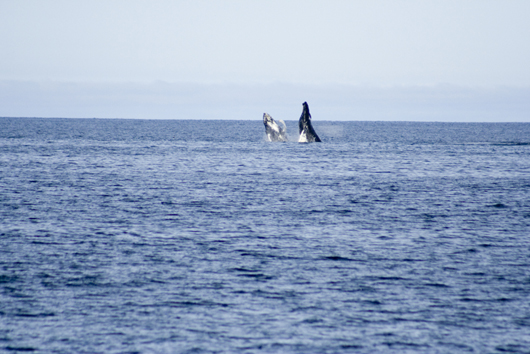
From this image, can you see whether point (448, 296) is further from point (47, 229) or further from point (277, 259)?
point (47, 229)

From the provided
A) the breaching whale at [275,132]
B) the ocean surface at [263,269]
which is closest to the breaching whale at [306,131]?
the breaching whale at [275,132]

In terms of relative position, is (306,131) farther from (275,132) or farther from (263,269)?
(263,269)

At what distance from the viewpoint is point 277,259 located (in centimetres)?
2069

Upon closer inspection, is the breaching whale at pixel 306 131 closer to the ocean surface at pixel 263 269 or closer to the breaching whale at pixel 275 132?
the breaching whale at pixel 275 132

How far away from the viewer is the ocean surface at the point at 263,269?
1380 centimetres

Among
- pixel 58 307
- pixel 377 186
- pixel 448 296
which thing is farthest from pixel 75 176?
pixel 448 296

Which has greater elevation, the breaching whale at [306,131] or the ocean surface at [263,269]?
the breaching whale at [306,131]

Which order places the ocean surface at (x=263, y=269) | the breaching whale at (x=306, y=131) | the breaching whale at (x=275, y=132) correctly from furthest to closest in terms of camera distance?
the breaching whale at (x=275, y=132) < the breaching whale at (x=306, y=131) < the ocean surface at (x=263, y=269)

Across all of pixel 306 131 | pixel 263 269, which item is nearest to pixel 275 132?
pixel 306 131

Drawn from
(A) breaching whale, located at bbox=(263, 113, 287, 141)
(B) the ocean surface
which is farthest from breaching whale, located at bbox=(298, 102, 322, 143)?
(B) the ocean surface

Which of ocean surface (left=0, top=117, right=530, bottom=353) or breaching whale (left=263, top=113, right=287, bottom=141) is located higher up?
breaching whale (left=263, top=113, right=287, bottom=141)

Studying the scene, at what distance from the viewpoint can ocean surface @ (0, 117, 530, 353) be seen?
543 inches

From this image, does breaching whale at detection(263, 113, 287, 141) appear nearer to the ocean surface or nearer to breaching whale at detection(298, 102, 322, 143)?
breaching whale at detection(298, 102, 322, 143)

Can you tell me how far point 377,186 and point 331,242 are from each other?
20.7 m
